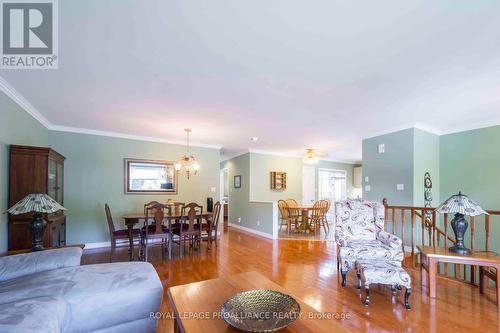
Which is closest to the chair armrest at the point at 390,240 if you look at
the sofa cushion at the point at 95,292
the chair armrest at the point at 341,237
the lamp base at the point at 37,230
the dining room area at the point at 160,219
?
the chair armrest at the point at 341,237

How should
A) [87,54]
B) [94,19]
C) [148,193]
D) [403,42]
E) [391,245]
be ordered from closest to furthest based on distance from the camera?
[94,19] → [403,42] → [87,54] → [391,245] → [148,193]

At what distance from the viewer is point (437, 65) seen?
2.29m

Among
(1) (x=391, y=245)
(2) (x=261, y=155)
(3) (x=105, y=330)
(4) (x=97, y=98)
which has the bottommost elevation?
(3) (x=105, y=330)

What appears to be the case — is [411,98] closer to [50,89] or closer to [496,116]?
[496,116]

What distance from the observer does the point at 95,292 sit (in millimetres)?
1688

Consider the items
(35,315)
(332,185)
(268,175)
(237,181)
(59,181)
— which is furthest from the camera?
(332,185)

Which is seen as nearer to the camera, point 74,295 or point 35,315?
point 35,315

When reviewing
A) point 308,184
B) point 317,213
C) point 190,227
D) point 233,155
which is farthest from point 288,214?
point 190,227

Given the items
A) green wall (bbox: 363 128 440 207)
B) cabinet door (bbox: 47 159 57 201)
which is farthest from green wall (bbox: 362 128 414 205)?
cabinet door (bbox: 47 159 57 201)

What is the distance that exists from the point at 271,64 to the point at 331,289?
2.55 meters

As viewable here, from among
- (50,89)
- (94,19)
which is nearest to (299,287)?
(94,19)

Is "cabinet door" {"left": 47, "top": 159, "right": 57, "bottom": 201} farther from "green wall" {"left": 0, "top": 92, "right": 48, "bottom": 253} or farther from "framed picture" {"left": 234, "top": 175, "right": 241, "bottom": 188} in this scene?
"framed picture" {"left": 234, "top": 175, "right": 241, "bottom": 188}

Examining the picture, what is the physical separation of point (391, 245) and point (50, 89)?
442 centimetres

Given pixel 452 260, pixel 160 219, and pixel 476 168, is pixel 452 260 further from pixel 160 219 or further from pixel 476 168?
pixel 160 219
